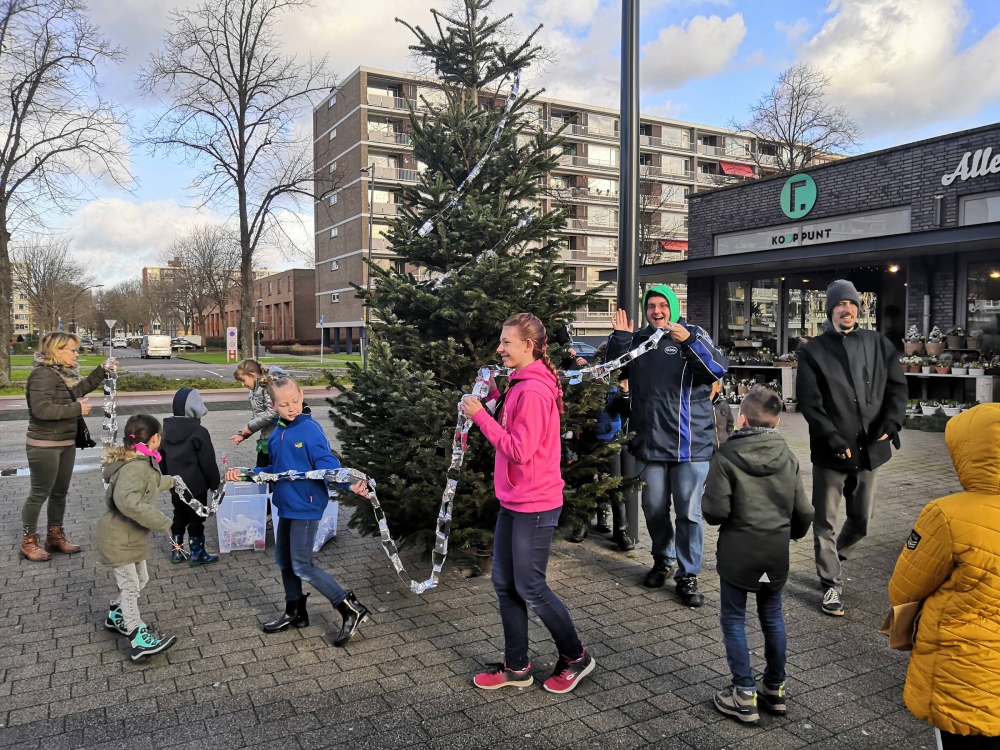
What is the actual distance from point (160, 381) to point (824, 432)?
978 inches

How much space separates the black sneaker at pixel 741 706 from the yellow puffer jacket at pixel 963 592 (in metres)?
0.95

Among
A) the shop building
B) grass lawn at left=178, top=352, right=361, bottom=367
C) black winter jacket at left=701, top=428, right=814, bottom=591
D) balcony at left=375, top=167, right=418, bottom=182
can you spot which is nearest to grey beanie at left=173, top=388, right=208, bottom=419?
black winter jacket at left=701, top=428, right=814, bottom=591

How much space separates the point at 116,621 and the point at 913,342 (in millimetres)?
15083

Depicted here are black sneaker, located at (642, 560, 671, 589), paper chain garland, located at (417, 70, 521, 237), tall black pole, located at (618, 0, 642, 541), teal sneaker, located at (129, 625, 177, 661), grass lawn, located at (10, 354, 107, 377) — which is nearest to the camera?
teal sneaker, located at (129, 625, 177, 661)

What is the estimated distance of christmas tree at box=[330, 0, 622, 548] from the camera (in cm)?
491

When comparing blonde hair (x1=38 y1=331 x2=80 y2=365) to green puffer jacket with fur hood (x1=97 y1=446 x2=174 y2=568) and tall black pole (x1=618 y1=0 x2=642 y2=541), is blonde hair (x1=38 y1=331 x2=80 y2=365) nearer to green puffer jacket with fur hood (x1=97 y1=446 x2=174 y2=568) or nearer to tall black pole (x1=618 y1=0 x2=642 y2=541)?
green puffer jacket with fur hood (x1=97 y1=446 x2=174 y2=568)

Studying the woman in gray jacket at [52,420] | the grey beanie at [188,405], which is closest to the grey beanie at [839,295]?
the grey beanie at [188,405]

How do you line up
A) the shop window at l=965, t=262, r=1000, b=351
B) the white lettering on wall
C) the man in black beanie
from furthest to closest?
the shop window at l=965, t=262, r=1000, b=351 → the white lettering on wall → the man in black beanie

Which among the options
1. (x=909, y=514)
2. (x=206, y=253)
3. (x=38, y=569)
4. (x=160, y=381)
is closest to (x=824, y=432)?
(x=909, y=514)

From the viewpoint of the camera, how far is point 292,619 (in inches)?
177

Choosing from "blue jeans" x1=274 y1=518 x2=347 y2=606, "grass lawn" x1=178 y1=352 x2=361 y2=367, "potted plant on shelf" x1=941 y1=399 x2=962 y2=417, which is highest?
"blue jeans" x1=274 y1=518 x2=347 y2=606

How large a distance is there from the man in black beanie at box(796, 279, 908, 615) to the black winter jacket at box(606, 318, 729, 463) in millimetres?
656

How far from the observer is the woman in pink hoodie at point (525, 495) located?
11.3 ft

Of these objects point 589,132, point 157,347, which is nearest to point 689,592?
point 157,347
